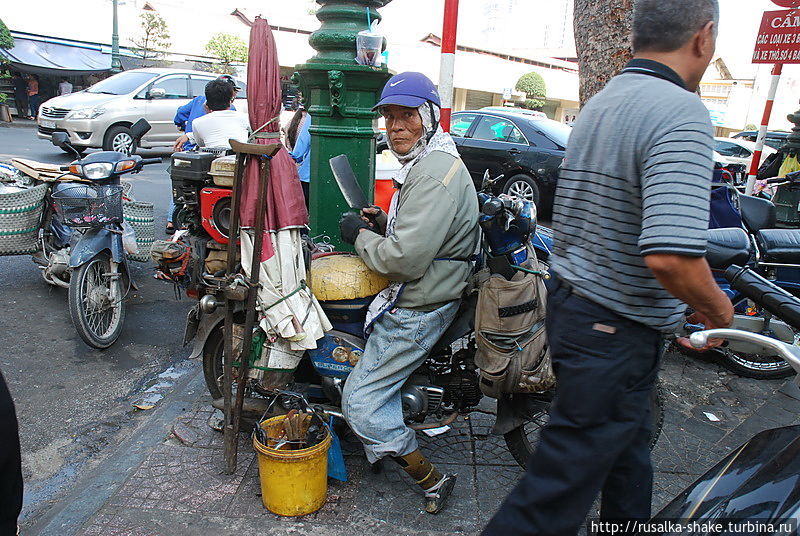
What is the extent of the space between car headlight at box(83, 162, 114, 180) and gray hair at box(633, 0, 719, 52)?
13.3 feet

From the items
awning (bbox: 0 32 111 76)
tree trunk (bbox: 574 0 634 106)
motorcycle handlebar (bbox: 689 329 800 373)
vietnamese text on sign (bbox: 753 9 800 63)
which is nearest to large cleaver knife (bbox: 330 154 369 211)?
motorcycle handlebar (bbox: 689 329 800 373)

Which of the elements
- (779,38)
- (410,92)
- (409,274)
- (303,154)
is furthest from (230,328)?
(779,38)

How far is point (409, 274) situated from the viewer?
8.40 ft

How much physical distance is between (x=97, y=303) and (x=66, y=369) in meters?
0.50

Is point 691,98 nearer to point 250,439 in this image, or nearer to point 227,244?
point 227,244

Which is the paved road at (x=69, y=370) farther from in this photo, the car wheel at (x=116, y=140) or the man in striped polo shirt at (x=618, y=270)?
the car wheel at (x=116, y=140)

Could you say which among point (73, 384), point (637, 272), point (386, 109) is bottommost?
point (73, 384)

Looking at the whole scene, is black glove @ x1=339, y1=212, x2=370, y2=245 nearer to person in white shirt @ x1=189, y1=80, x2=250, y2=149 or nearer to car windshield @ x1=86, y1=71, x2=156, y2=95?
person in white shirt @ x1=189, y1=80, x2=250, y2=149

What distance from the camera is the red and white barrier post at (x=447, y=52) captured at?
14.1ft

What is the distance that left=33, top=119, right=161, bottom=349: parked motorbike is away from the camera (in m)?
4.22

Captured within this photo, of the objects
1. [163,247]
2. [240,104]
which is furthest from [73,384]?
[240,104]

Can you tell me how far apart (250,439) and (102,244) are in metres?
2.09

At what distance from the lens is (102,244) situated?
4391mm

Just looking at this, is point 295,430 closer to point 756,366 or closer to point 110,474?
point 110,474
